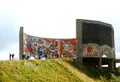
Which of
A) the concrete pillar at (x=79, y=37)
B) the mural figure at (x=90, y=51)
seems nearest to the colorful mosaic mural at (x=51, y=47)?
the concrete pillar at (x=79, y=37)

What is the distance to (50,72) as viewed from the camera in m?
49.6

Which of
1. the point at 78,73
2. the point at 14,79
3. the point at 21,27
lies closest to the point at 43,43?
the point at 21,27

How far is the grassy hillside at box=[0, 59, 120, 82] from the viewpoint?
43.9 metres

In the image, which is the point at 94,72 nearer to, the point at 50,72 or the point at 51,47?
the point at 51,47

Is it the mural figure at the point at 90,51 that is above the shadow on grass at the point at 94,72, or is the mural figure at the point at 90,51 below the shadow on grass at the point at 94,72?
above

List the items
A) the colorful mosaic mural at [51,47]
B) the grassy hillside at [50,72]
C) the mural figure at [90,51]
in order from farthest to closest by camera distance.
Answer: the mural figure at [90,51] → the colorful mosaic mural at [51,47] → the grassy hillside at [50,72]

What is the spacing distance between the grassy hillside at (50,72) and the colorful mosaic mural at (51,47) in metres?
5.37

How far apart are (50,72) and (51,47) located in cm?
1394

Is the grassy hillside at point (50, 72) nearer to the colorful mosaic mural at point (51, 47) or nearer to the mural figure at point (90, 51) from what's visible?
the mural figure at point (90, 51)

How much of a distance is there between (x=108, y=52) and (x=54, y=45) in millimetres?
10563

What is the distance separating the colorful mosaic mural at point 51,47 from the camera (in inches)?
2362

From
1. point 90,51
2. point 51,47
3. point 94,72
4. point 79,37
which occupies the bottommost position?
point 94,72

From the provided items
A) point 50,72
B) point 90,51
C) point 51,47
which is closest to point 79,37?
point 90,51

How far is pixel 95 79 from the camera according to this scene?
55062 millimetres
